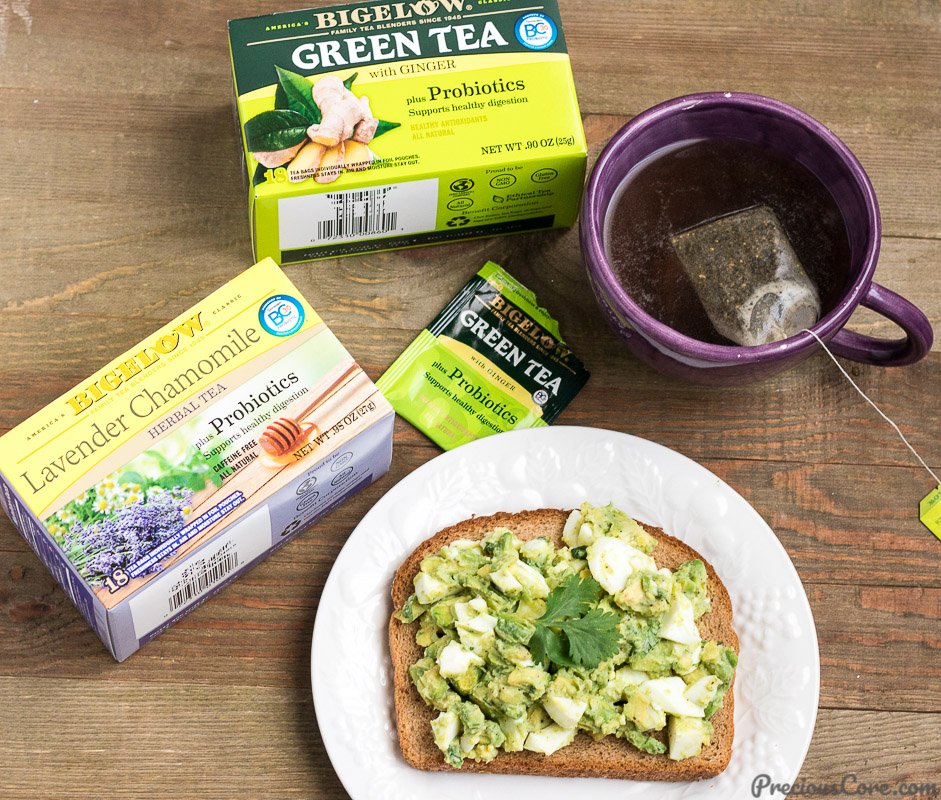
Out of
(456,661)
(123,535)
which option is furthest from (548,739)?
(123,535)

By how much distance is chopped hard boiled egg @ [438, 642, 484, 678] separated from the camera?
1646mm

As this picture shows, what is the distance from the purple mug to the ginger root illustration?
357 mm

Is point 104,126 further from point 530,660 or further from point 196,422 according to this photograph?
point 530,660

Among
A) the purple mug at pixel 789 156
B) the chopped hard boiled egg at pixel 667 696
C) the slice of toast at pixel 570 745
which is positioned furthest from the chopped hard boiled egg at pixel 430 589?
the purple mug at pixel 789 156

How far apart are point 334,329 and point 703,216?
623 mm

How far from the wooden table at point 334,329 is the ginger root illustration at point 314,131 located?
231 millimetres

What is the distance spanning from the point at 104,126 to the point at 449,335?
69 centimetres

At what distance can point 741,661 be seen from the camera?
71.1 inches

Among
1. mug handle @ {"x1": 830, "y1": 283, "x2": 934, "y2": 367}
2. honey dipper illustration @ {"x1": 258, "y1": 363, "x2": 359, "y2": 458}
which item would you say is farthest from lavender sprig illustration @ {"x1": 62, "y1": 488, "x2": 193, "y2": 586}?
mug handle @ {"x1": 830, "y1": 283, "x2": 934, "y2": 367}

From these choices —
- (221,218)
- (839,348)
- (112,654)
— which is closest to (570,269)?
(839,348)

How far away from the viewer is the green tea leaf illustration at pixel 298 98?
1807 millimetres

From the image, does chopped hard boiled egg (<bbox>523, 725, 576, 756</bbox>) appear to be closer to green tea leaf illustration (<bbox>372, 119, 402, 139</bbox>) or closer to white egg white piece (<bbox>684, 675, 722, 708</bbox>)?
white egg white piece (<bbox>684, 675, 722, 708</bbox>)

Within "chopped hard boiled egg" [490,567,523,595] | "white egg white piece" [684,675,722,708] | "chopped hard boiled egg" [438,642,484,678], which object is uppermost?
"chopped hard boiled egg" [490,567,523,595]

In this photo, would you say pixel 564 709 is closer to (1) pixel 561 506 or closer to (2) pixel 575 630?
(2) pixel 575 630
